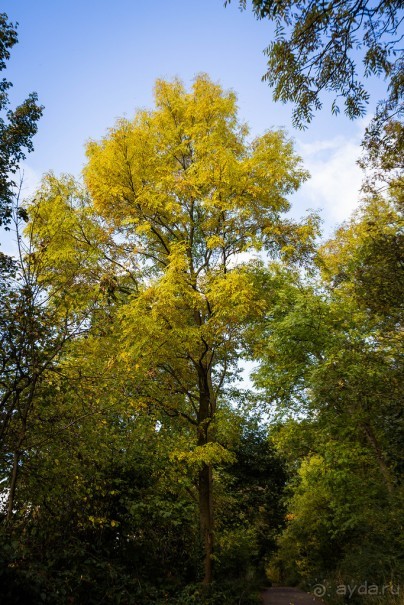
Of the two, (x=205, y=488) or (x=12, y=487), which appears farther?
(x=205, y=488)

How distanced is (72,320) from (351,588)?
390 inches

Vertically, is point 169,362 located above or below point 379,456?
above

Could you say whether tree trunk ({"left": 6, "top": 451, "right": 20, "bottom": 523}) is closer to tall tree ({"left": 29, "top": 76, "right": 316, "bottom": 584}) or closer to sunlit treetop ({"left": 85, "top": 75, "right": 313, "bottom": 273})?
tall tree ({"left": 29, "top": 76, "right": 316, "bottom": 584})

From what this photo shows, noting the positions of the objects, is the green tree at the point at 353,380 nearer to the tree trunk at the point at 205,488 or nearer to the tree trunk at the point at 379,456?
the tree trunk at the point at 379,456

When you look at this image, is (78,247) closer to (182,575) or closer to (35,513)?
(35,513)

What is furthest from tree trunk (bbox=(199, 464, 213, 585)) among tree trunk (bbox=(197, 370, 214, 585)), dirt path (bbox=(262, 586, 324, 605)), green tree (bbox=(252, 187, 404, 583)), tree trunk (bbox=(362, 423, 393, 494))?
dirt path (bbox=(262, 586, 324, 605))

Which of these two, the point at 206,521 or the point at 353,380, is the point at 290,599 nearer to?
the point at 206,521

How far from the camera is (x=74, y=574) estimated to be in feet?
16.9

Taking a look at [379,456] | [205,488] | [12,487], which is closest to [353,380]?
[379,456]

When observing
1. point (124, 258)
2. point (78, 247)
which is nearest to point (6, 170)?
point (78, 247)

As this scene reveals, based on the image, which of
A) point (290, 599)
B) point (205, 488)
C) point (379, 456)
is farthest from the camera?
point (290, 599)

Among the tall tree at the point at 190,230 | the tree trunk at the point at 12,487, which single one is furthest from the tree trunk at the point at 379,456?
the tree trunk at the point at 12,487

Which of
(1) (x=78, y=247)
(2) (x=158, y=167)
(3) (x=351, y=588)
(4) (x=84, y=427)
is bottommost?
(3) (x=351, y=588)

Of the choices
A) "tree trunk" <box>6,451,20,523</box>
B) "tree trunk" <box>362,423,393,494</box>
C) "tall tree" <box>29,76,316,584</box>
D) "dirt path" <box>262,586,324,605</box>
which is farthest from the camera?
"dirt path" <box>262,586,324,605</box>
